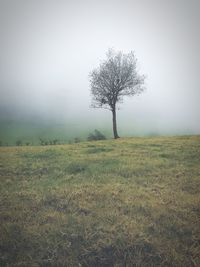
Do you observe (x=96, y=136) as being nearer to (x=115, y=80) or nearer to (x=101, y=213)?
(x=115, y=80)

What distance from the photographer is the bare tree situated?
32781 mm

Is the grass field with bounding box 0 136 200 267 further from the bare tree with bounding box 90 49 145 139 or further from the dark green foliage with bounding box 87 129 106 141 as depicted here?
the bare tree with bounding box 90 49 145 139

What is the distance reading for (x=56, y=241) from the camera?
8.18 meters

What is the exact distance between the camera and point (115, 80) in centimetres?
3394

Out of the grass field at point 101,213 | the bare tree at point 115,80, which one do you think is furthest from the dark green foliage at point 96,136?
the grass field at point 101,213

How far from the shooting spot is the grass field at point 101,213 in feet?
25.4

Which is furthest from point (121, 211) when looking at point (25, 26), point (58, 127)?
point (25, 26)

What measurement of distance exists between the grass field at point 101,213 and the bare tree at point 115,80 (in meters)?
19.0

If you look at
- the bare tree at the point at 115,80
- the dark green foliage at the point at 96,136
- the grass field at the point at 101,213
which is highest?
the bare tree at the point at 115,80

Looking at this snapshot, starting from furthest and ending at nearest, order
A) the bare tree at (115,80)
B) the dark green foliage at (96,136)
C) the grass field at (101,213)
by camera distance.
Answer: the bare tree at (115,80)
the dark green foliage at (96,136)
the grass field at (101,213)

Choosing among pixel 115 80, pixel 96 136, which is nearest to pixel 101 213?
pixel 96 136

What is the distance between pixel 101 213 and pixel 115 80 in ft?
86.6

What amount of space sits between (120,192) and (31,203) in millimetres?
3653

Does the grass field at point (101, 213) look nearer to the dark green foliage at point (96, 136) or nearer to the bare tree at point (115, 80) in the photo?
the dark green foliage at point (96, 136)
